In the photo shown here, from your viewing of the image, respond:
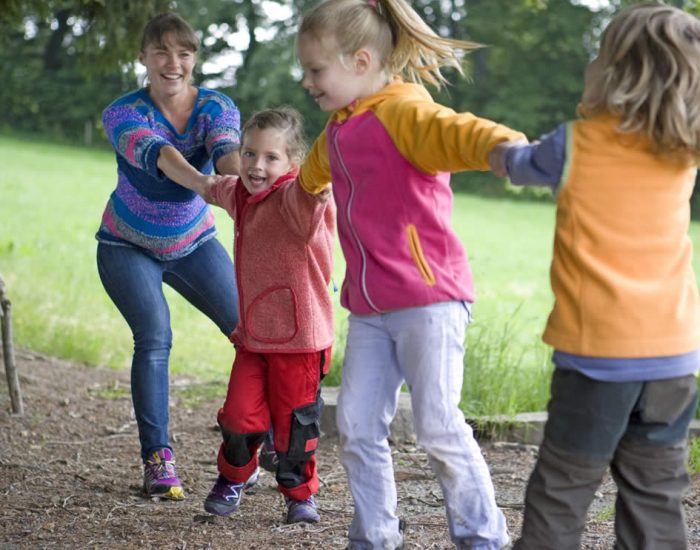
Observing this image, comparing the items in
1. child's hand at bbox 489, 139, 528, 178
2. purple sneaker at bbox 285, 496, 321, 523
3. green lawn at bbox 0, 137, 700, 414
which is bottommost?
green lawn at bbox 0, 137, 700, 414

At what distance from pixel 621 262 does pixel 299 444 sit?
150cm

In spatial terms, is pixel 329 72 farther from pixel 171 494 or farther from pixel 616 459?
pixel 171 494

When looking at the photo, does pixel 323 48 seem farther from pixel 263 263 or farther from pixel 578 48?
pixel 578 48

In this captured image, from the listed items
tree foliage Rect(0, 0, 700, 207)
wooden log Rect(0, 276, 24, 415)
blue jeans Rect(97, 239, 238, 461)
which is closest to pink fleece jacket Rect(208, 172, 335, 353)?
blue jeans Rect(97, 239, 238, 461)

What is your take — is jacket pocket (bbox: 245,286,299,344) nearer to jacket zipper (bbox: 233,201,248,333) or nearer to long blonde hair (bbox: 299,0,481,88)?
jacket zipper (bbox: 233,201,248,333)

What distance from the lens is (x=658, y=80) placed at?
242 cm

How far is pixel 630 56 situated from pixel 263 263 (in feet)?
4.90

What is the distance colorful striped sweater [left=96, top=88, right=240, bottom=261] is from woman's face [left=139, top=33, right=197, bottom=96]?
10 centimetres

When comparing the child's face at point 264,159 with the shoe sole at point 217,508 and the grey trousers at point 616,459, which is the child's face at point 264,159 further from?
the grey trousers at point 616,459

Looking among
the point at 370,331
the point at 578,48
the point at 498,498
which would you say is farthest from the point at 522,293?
the point at 578,48

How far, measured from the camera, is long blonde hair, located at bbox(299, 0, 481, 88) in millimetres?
2938

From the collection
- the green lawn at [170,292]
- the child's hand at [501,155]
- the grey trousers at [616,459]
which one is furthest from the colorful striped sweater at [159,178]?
the green lawn at [170,292]

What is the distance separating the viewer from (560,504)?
2.60 meters

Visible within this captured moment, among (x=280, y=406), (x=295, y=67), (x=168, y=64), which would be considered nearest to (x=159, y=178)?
(x=168, y=64)
